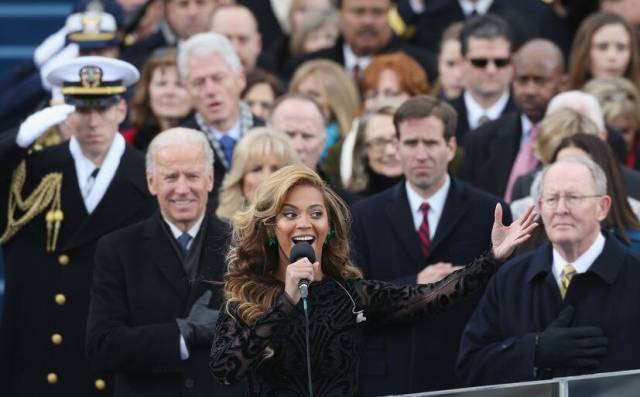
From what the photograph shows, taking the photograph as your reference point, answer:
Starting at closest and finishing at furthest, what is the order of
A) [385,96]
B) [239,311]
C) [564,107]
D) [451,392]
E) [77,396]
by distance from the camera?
1. [451,392]
2. [239,311]
3. [77,396]
4. [564,107]
5. [385,96]

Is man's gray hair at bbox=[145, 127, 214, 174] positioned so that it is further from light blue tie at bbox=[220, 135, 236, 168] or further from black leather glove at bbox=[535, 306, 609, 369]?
black leather glove at bbox=[535, 306, 609, 369]

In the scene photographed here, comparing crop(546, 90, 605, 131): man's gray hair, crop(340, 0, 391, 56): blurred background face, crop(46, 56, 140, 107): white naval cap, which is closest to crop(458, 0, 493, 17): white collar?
crop(340, 0, 391, 56): blurred background face

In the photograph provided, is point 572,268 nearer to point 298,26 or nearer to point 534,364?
point 534,364

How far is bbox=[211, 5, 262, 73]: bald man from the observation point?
11273 millimetres

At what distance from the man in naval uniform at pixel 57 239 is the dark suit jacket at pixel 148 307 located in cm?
61

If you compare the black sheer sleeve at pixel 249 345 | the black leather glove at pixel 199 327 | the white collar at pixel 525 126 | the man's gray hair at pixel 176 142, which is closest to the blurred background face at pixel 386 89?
the white collar at pixel 525 126

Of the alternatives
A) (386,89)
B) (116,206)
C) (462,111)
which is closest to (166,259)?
(116,206)

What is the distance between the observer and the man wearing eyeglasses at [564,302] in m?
7.18

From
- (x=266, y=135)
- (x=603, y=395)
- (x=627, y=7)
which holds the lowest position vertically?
(x=603, y=395)

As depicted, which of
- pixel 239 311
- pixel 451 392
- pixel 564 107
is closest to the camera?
pixel 451 392

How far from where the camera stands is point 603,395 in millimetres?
5574

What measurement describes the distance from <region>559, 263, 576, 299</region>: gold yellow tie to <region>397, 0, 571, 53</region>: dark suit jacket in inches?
181

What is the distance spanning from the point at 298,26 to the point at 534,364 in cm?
550

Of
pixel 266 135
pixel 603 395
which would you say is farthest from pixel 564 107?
pixel 603 395
